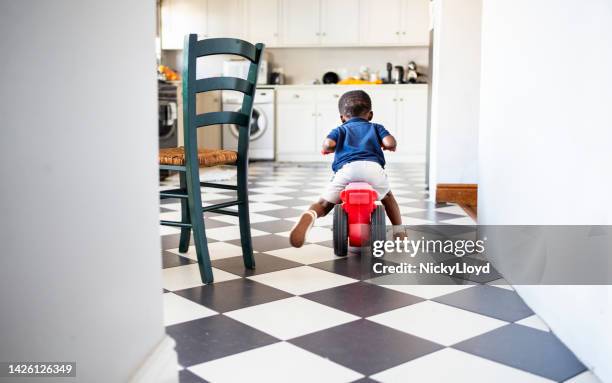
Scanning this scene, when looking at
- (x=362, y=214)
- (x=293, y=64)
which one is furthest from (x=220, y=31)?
(x=362, y=214)

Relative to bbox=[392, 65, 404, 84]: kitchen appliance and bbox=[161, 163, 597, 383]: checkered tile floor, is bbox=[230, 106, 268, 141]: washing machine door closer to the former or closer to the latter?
bbox=[392, 65, 404, 84]: kitchen appliance

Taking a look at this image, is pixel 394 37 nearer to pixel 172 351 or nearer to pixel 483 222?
pixel 483 222

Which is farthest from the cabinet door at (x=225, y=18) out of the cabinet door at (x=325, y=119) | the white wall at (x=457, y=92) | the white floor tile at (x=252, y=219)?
the white floor tile at (x=252, y=219)

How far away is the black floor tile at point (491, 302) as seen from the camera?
1903mm

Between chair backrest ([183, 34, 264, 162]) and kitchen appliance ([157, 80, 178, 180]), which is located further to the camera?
kitchen appliance ([157, 80, 178, 180])

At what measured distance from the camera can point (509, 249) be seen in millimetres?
2238

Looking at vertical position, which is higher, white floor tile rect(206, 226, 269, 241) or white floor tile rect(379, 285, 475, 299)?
white floor tile rect(379, 285, 475, 299)

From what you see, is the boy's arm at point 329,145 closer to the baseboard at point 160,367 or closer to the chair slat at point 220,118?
the chair slat at point 220,118

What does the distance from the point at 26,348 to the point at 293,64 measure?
309 inches

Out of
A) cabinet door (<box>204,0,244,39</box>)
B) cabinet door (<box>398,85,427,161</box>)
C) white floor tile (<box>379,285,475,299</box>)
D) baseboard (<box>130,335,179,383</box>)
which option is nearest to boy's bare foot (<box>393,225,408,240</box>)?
white floor tile (<box>379,285,475,299</box>)

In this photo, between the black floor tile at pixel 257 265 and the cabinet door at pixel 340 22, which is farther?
the cabinet door at pixel 340 22

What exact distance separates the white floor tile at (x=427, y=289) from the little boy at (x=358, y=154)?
0.59m

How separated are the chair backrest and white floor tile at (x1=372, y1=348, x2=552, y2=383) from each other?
110 centimetres

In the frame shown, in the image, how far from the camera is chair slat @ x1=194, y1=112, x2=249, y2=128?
7.33ft
